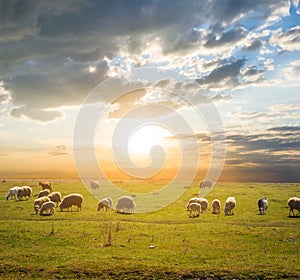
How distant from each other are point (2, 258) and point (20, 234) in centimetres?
588

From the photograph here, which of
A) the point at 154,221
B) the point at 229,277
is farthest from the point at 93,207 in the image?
the point at 229,277

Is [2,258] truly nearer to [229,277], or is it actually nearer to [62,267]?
[62,267]

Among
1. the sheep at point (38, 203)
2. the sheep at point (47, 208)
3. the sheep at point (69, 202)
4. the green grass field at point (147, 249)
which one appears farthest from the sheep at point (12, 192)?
the sheep at point (47, 208)

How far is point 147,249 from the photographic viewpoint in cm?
2252

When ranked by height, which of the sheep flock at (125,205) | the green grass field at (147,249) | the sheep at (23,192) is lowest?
the green grass field at (147,249)

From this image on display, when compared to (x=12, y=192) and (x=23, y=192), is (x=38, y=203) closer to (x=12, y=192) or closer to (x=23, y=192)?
(x=23, y=192)

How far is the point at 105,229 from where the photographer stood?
27.6 meters

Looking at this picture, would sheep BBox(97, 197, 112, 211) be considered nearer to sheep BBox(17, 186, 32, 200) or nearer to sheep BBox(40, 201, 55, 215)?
sheep BBox(40, 201, 55, 215)

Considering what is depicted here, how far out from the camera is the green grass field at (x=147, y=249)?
17.8 m

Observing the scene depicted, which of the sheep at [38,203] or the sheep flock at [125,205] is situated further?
the sheep flock at [125,205]

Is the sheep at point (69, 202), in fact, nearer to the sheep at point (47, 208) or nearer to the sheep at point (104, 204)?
the sheep at point (47, 208)

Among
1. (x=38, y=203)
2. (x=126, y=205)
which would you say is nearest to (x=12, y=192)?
(x=38, y=203)

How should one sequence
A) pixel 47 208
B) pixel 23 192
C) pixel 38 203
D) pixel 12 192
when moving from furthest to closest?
pixel 12 192 → pixel 23 192 → pixel 38 203 → pixel 47 208

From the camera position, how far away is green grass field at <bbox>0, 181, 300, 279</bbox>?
1780 cm
